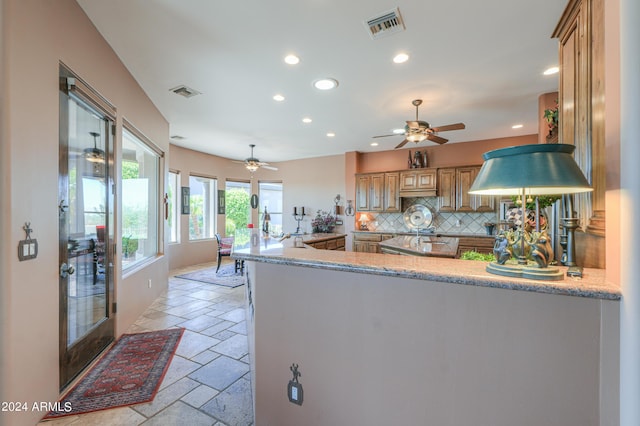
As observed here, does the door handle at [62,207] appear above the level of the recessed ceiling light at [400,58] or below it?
below

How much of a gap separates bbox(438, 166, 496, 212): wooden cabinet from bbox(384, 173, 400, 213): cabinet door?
90cm

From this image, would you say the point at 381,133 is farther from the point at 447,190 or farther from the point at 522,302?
the point at 522,302

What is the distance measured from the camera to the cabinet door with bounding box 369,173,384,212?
257 inches

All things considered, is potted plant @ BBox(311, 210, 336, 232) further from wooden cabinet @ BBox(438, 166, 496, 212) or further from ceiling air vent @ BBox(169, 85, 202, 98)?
ceiling air vent @ BBox(169, 85, 202, 98)

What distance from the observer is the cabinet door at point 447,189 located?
19.1 feet

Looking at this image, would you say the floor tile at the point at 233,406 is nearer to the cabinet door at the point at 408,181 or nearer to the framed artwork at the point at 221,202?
the cabinet door at the point at 408,181

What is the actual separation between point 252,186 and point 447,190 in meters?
5.26

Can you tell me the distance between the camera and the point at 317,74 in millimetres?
3076

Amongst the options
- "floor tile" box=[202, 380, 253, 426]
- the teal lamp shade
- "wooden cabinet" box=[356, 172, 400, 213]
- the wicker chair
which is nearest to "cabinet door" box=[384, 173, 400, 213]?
"wooden cabinet" box=[356, 172, 400, 213]

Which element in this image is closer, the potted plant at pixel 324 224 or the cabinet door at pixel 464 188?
the cabinet door at pixel 464 188

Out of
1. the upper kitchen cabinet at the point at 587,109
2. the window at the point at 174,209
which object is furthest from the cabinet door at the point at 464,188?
the window at the point at 174,209

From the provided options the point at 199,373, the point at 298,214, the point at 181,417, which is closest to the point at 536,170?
Result: the point at 181,417

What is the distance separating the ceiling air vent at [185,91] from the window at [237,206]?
167 inches

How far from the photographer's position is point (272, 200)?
8336 mm
